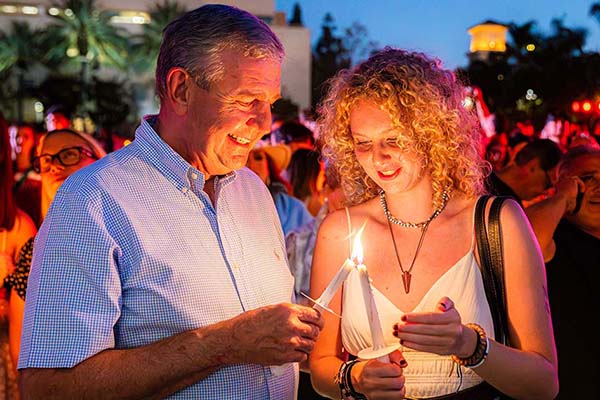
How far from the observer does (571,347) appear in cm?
460

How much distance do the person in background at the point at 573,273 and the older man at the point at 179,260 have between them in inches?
95.0

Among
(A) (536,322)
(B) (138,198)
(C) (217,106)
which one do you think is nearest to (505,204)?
(A) (536,322)

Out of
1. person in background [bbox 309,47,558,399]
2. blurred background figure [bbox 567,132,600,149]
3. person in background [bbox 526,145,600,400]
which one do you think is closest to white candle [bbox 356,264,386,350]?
person in background [bbox 309,47,558,399]

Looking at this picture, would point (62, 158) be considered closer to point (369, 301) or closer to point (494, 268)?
point (494, 268)

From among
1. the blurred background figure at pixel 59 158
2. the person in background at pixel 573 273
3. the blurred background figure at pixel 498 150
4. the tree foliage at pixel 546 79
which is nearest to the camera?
the person in background at pixel 573 273

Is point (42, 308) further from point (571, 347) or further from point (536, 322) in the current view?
point (571, 347)

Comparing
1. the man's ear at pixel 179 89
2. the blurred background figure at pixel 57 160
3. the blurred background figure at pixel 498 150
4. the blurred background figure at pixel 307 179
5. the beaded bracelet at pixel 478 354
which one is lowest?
the blurred background figure at pixel 498 150

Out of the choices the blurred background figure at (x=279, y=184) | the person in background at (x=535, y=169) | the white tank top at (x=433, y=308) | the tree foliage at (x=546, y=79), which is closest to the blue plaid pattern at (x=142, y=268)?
the white tank top at (x=433, y=308)

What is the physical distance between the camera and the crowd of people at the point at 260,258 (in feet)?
7.42

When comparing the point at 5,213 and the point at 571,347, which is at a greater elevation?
the point at 5,213

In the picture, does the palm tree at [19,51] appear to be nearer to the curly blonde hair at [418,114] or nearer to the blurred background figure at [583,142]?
the blurred background figure at [583,142]

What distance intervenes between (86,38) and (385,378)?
185 feet

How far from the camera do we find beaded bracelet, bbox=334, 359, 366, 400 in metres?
2.69

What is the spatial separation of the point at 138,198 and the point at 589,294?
319 centimetres
